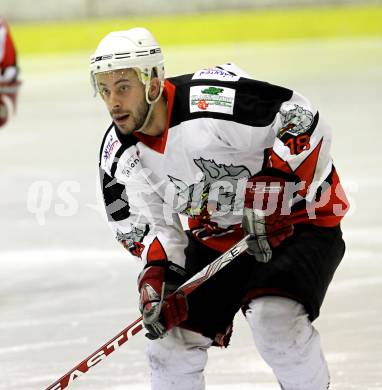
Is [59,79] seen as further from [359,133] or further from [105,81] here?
[105,81]

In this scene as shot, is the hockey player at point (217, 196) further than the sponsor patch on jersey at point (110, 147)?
No

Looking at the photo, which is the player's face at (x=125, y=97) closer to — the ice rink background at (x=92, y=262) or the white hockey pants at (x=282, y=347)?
the white hockey pants at (x=282, y=347)

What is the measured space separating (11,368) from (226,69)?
110cm

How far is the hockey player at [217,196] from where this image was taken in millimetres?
2188

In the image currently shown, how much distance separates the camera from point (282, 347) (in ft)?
6.97

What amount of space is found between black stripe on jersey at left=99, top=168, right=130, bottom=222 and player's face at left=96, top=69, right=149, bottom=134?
18cm

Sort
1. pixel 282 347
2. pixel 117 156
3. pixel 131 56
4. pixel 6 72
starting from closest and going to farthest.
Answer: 1. pixel 282 347
2. pixel 131 56
3. pixel 117 156
4. pixel 6 72

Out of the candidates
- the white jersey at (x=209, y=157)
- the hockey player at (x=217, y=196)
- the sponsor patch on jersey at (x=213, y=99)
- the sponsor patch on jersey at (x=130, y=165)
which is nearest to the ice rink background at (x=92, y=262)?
the hockey player at (x=217, y=196)

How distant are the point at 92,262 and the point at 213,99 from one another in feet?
5.11

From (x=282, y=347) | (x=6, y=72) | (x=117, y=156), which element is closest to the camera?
(x=282, y=347)

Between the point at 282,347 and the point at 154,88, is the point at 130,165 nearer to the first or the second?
the point at 154,88

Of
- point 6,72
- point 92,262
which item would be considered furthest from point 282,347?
point 6,72

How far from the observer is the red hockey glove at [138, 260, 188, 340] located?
226 cm

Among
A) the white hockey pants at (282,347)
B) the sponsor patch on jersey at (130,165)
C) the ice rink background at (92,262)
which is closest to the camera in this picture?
the white hockey pants at (282,347)
